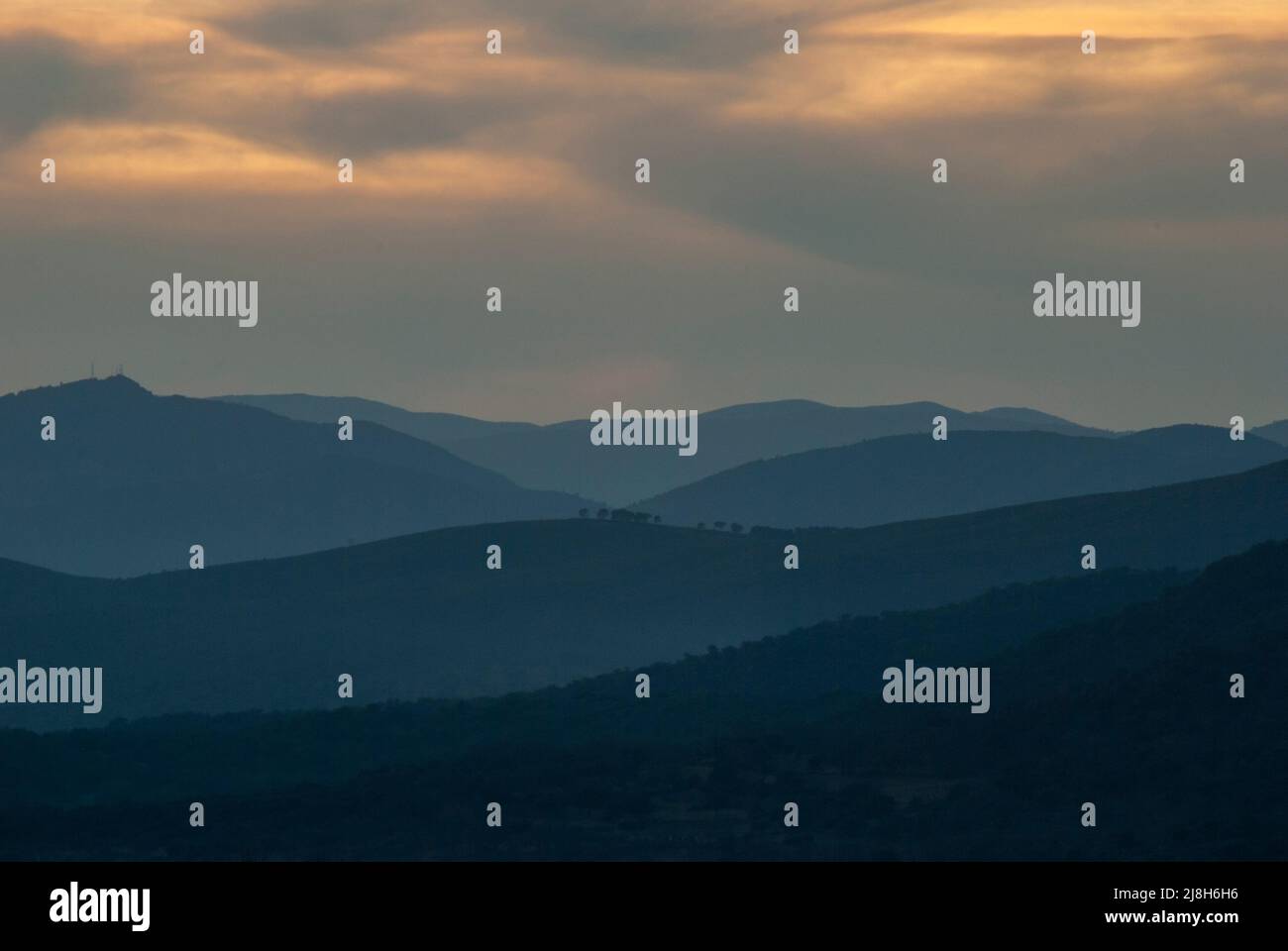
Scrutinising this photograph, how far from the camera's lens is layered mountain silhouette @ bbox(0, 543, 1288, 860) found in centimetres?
8294

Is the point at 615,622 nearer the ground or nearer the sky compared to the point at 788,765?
nearer the sky

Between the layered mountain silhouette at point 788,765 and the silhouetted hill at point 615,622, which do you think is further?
the silhouetted hill at point 615,622

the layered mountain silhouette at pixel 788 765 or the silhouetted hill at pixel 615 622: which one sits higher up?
the silhouetted hill at pixel 615 622

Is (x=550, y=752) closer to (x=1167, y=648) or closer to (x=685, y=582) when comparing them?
(x=1167, y=648)

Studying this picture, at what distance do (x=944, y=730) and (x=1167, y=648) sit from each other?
1460cm

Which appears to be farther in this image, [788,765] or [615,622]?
[615,622]

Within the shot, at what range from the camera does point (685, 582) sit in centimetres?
19900

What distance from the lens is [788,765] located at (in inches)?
3698

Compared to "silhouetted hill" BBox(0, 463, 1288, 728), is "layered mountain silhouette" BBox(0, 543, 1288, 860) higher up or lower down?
lower down

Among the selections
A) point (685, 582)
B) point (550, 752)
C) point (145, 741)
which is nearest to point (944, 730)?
point (550, 752)

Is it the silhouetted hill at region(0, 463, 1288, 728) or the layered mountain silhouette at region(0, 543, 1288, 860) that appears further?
the silhouetted hill at region(0, 463, 1288, 728)

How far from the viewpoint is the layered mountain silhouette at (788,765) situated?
3265 inches
